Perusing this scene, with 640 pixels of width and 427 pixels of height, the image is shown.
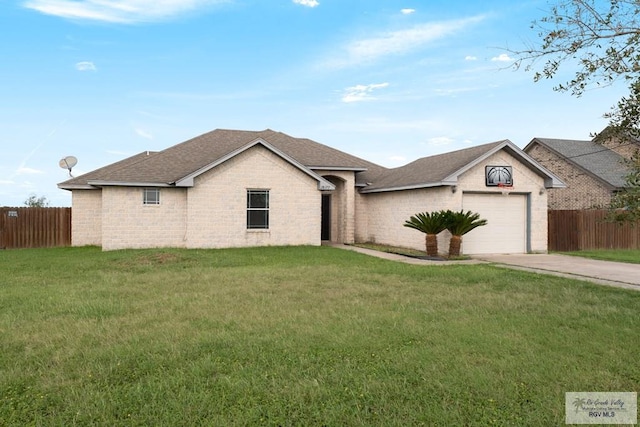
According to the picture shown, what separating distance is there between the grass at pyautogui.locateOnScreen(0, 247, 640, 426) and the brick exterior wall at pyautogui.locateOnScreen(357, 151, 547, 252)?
26.1ft

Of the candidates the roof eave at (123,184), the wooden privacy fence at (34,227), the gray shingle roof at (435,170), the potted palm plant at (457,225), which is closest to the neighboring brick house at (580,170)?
the gray shingle roof at (435,170)

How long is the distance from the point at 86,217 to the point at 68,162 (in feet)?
13.3

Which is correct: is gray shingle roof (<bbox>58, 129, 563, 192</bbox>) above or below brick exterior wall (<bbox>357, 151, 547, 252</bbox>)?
above

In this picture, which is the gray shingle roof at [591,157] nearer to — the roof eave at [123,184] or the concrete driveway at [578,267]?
the concrete driveway at [578,267]

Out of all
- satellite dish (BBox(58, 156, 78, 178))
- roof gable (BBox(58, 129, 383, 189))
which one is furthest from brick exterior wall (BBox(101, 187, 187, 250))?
satellite dish (BBox(58, 156, 78, 178))

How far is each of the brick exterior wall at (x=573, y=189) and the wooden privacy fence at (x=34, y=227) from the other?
84.8 feet

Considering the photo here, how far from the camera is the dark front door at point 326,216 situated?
24797mm

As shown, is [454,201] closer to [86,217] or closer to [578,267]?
[578,267]

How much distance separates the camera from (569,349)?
5746 millimetres

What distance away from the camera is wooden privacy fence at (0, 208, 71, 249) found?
22.2 metres

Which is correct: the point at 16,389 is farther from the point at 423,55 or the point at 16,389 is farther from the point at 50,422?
the point at 423,55

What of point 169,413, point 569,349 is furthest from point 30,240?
point 569,349

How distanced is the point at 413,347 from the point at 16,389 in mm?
4355

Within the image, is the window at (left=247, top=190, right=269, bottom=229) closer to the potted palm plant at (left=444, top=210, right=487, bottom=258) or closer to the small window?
the small window
